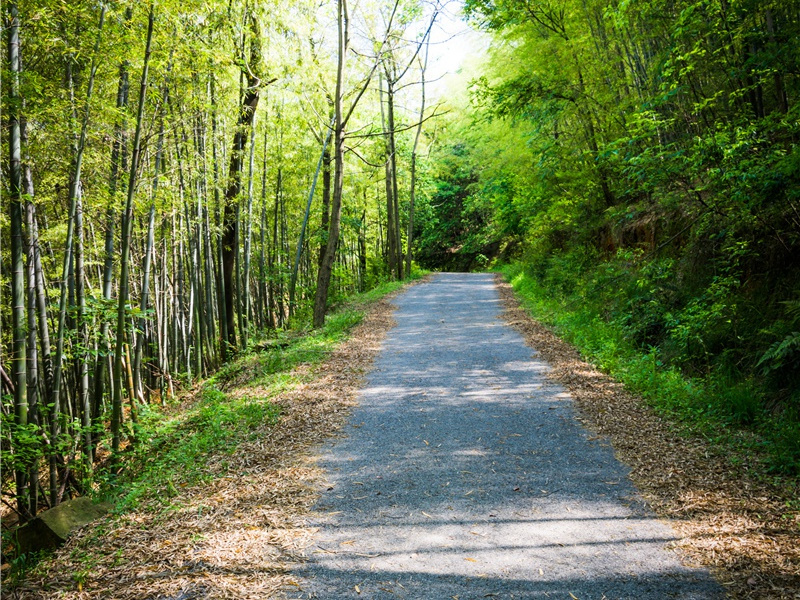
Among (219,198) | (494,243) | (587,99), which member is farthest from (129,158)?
(494,243)

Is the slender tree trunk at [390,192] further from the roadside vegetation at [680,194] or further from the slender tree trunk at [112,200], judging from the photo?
the slender tree trunk at [112,200]

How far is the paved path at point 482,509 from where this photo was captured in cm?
255

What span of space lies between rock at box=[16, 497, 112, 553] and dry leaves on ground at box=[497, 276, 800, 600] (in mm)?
3971

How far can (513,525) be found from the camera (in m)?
3.07

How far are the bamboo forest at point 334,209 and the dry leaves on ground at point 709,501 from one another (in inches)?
2.5

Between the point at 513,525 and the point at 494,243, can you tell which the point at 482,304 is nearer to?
the point at 513,525

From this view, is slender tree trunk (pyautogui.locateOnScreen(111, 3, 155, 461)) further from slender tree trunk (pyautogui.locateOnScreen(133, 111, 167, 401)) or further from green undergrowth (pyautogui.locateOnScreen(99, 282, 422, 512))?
slender tree trunk (pyautogui.locateOnScreen(133, 111, 167, 401))

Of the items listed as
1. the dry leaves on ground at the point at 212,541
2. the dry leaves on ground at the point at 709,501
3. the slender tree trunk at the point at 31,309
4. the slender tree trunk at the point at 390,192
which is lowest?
the dry leaves on ground at the point at 709,501

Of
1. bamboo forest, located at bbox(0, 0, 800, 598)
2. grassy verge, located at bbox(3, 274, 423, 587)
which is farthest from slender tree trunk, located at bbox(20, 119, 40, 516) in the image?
grassy verge, located at bbox(3, 274, 423, 587)

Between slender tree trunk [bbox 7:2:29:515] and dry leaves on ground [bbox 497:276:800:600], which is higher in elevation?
slender tree trunk [bbox 7:2:29:515]

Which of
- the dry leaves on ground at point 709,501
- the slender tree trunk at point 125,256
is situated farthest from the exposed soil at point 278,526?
the slender tree trunk at point 125,256

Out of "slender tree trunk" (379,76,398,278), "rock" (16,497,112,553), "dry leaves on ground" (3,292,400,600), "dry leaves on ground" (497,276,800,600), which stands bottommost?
"rock" (16,497,112,553)

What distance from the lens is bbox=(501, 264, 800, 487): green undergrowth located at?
12.3 feet

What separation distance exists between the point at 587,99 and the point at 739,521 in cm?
866
